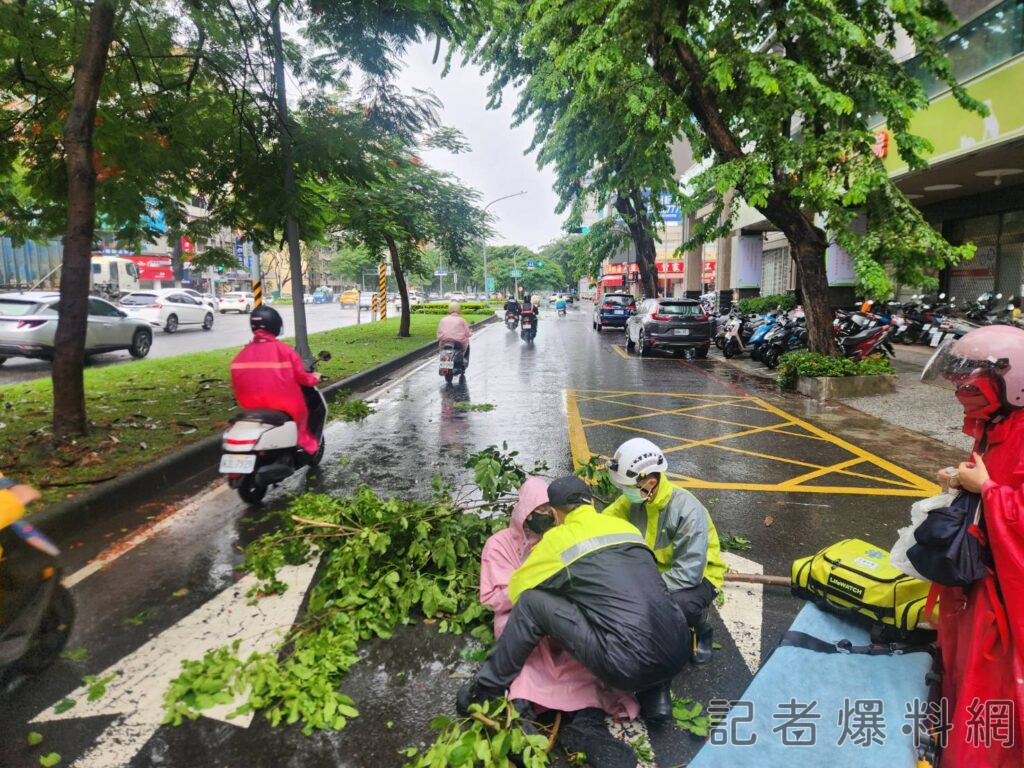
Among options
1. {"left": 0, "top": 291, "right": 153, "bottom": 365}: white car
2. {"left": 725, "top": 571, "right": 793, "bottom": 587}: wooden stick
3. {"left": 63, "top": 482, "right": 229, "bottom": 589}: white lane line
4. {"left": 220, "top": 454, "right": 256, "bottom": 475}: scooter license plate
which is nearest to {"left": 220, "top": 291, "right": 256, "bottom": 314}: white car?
{"left": 0, "top": 291, "right": 153, "bottom": 365}: white car

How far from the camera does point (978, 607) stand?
6.92 ft

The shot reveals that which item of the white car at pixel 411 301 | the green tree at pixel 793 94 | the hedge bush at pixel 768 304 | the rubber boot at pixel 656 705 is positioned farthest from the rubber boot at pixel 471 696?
the white car at pixel 411 301

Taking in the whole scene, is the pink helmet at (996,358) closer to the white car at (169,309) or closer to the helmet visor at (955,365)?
the helmet visor at (955,365)

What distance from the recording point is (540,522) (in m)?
3.10

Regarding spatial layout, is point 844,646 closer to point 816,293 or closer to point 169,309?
point 816,293

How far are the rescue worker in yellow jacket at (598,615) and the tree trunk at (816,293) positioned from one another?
32.9ft

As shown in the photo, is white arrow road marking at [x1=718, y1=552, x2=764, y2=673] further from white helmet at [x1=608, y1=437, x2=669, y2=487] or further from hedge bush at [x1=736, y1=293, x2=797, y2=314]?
hedge bush at [x1=736, y1=293, x2=797, y2=314]

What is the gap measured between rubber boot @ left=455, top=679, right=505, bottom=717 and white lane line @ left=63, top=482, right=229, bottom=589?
9.05 feet

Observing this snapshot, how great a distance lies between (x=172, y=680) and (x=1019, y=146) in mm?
14168

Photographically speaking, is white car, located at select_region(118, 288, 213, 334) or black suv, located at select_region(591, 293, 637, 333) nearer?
white car, located at select_region(118, 288, 213, 334)

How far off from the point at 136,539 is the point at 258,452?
104 centimetres

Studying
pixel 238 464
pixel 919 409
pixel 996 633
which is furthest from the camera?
pixel 919 409

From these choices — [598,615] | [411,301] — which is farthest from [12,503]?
[411,301]

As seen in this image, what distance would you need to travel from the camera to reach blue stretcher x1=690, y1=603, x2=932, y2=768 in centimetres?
244
